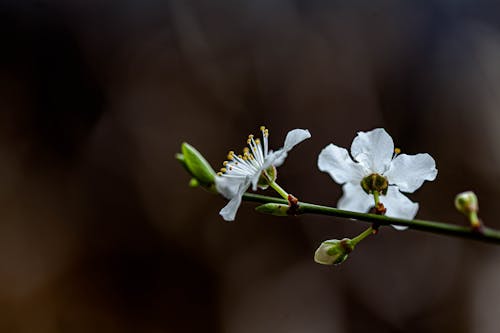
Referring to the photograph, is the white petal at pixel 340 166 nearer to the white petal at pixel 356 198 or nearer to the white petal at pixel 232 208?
the white petal at pixel 356 198

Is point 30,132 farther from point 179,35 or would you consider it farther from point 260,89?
point 260,89

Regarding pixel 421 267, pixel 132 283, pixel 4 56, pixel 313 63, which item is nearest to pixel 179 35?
A: pixel 313 63

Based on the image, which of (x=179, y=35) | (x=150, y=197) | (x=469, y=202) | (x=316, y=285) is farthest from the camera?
(x=179, y=35)

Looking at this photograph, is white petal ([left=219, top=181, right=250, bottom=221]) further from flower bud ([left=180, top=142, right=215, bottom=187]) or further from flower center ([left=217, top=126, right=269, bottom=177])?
flower center ([left=217, top=126, right=269, bottom=177])

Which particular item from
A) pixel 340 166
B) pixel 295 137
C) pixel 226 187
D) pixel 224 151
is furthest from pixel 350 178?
pixel 224 151

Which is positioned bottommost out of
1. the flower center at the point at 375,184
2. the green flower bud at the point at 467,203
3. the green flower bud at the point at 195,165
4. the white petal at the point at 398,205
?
the white petal at the point at 398,205

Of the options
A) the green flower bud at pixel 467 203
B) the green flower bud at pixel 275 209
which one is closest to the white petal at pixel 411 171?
the green flower bud at pixel 467 203

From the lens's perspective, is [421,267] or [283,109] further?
[283,109]

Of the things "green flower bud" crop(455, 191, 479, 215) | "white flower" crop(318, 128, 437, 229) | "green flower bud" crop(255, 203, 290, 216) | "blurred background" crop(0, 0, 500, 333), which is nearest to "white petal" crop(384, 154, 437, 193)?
"white flower" crop(318, 128, 437, 229)
